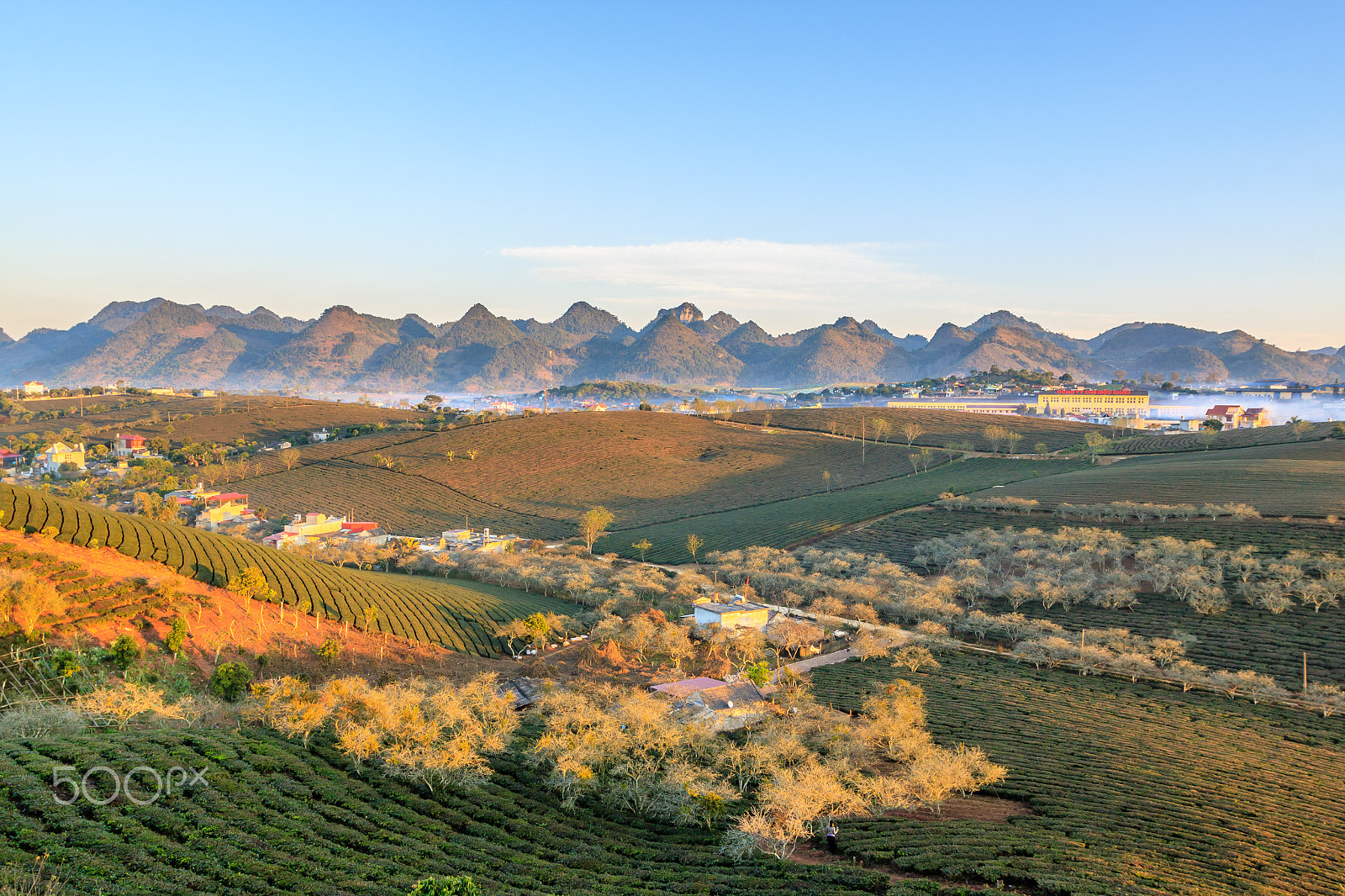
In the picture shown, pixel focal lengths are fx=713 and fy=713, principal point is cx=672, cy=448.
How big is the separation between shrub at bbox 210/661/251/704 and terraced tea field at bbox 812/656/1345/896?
27487 millimetres

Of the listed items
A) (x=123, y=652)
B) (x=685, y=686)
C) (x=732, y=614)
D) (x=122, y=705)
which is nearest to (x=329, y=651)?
(x=123, y=652)

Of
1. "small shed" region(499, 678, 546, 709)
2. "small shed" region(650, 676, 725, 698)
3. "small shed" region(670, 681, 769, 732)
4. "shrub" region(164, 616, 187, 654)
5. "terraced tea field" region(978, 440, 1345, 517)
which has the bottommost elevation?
"small shed" region(499, 678, 546, 709)

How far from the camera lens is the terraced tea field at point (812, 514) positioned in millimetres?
91562

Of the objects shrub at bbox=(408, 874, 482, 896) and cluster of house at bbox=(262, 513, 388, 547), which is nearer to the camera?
shrub at bbox=(408, 874, 482, 896)

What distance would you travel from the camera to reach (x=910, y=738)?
31.3 metres

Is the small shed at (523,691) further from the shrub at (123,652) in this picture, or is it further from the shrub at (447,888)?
the shrub at (447,888)

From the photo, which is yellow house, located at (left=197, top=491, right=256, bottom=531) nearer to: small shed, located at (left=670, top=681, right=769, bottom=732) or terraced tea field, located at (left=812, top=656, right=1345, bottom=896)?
small shed, located at (left=670, top=681, right=769, bottom=732)

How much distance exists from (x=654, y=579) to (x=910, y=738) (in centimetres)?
4058

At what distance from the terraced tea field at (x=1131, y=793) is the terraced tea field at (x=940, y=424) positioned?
3967 inches

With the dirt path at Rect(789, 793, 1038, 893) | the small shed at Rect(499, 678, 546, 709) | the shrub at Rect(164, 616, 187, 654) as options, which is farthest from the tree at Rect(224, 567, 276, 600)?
the dirt path at Rect(789, 793, 1038, 893)

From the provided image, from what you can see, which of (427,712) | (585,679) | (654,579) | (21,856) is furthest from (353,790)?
(654,579)

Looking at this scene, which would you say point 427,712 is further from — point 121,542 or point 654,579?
point 654,579

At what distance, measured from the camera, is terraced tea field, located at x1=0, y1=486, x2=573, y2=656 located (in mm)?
42312

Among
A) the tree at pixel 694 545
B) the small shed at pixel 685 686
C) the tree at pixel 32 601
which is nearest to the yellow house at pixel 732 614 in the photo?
the small shed at pixel 685 686
